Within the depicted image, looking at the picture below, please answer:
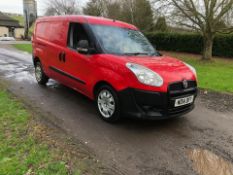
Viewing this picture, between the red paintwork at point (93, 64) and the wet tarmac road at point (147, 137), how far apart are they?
0.64 m

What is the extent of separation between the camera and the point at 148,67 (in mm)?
4266

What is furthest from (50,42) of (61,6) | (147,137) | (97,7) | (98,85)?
(61,6)

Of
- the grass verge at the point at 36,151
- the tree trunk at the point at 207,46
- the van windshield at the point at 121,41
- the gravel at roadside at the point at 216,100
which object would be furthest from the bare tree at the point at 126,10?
the grass verge at the point at 36,151

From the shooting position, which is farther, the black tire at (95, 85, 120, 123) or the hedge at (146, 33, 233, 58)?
the hedge at (146, 33, 233, 58)

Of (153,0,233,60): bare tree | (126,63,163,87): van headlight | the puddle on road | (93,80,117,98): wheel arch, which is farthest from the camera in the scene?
(153,0,233,60): bare tree

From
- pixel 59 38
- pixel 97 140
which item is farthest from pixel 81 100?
pixel 97 140

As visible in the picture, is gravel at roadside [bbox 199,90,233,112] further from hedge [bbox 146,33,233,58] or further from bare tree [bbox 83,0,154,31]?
bare tree [bbox 83,0,154,31]

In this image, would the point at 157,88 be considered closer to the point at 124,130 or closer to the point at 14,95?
the point at 124,130

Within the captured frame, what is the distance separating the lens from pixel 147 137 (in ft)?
13.6

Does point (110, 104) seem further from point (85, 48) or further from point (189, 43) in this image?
point (189, 43)

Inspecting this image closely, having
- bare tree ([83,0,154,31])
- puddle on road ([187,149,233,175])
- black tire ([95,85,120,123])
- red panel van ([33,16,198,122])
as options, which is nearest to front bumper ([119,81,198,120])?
red panel van ([33,16,198,122])

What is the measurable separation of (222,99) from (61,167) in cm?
529

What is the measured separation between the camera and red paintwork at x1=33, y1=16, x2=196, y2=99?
4.24 metres

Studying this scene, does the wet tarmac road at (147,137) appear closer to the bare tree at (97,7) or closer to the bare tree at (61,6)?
the bare tree at (97,7)
